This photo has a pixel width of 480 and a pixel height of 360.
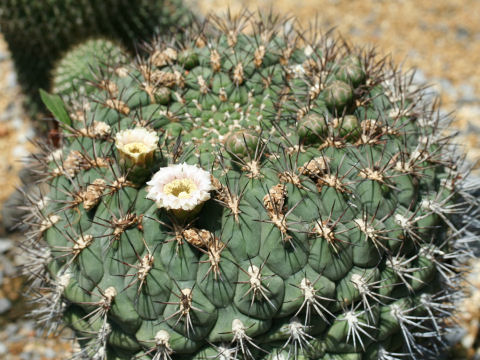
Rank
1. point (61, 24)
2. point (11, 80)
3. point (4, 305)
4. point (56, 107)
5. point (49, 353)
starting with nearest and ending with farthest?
point (56, 107) < point (49, 353) < point (4, 305) < point (61, 24) < point (11, 80)

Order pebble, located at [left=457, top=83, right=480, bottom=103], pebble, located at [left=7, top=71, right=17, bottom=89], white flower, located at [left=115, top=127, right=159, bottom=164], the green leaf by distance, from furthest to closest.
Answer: pebble, located at [left=7, top=71, right=17, bottom=89]
pebble, located at [left=457, top=83, right=480, bottom=103]
the green leaf
white flower, located at [left=115, top=127, right=159, bottom=164]

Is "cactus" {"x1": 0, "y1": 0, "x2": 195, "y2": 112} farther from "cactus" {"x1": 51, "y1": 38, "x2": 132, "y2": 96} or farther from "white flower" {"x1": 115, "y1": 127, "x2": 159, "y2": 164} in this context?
"white flower" {"x1": 115, "y1": 127, "x2": 159, "y2": 164}

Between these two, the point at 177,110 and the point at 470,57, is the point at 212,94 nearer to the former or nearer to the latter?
the point at 177,110

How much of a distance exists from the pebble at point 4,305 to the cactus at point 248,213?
58.4 inches

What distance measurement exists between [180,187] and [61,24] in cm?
259

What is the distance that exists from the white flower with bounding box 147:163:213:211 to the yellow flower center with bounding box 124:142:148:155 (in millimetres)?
117

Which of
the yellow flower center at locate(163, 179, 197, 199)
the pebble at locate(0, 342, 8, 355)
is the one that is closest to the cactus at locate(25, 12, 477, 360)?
the yellow flower center at locate(163, 179, 197, 199)

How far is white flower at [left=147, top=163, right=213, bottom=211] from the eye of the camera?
173 cm

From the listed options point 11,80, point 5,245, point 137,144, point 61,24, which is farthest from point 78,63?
point 11,80

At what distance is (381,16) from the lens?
596 centimetres

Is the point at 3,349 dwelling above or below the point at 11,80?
below

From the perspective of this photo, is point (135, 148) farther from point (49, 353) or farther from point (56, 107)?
point (49, 353)

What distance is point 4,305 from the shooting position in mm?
3541

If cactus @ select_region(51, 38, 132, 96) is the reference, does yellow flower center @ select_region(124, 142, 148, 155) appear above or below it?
above
